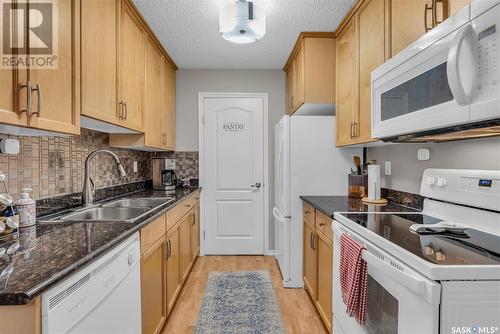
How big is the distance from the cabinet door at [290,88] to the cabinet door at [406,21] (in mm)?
1562

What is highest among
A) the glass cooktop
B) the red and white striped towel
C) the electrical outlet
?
the electrical outlet

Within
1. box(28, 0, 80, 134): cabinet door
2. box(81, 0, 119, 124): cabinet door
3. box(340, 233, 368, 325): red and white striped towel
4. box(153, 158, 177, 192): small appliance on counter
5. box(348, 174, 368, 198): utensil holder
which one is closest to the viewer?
box(28, 0, 80, 134): cabinet door

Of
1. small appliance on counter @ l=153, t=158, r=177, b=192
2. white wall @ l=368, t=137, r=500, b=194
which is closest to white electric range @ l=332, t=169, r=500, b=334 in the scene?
white wall @ l=368, t=137, r=500, b=194

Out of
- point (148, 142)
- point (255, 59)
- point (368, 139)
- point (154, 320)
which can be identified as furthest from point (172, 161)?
point (368, 139)

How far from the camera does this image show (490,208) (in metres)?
1.19

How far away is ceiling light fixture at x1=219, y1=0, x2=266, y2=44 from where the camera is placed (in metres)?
1.88

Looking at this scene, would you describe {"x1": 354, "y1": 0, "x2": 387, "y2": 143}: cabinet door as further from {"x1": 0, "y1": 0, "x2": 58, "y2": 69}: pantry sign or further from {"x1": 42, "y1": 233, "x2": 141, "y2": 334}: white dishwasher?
{"x1": 0, "y1": 0, "x2": 58, "y2": 69}: pantry sign

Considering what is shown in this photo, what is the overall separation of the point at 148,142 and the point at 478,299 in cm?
242

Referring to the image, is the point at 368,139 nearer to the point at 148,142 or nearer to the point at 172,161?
the point at 148,142

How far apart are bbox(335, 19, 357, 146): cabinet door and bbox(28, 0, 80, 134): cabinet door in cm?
179

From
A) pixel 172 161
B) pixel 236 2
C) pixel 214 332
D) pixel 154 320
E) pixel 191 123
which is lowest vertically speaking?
pixel 214 332

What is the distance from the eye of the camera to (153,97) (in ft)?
8.87

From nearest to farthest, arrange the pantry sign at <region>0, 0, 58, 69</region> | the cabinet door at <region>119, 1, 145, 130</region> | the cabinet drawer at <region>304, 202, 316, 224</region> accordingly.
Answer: the pantry sign at <region>0, 0, 58, 69</region>
the cabinet door at <region>119, 1, 145, 130</region>
the cabinet drawer at <region>304, 202, 316, 224</region>

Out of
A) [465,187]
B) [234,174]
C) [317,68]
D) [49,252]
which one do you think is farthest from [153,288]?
[317,68]
